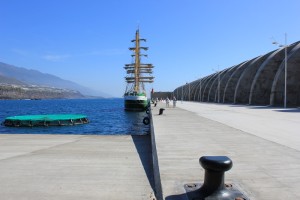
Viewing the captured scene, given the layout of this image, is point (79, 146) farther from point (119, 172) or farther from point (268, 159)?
point (268, 159)

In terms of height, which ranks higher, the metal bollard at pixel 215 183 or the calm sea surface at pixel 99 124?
the metal bollard at pixel 215 183

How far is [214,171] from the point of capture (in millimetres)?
4691

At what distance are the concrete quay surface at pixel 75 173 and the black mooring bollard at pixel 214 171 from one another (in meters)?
2.11

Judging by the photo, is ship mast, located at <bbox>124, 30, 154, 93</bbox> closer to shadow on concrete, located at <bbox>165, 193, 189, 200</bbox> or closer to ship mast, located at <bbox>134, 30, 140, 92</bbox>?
ship mast, located at <bbox>134, 30, 140, 92</bbox>

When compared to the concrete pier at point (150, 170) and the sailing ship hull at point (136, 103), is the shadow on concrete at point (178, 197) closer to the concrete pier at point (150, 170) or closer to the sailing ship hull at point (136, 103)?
the concrete pier at point (150, 170)

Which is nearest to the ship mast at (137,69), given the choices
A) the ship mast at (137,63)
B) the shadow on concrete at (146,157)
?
the ship mast at (137,63)

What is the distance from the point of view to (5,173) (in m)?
8.38

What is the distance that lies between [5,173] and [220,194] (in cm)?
598

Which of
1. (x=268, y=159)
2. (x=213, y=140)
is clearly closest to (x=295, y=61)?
(x=213, y=140)

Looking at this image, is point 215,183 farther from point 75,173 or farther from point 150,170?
point 150,170

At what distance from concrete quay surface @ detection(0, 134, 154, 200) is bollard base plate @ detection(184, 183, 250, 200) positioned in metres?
1.75

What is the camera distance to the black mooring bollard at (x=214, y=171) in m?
4.57

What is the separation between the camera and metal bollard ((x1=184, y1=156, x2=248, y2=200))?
4.57 m

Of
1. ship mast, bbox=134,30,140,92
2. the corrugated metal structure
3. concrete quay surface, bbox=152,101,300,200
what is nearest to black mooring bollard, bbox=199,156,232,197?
concrete quay surface, bbox=152,101,300,200
